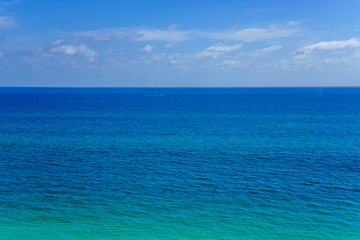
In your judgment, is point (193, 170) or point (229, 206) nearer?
point (229, 206)

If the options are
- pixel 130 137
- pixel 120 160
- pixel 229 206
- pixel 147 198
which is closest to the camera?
pixel 229 206

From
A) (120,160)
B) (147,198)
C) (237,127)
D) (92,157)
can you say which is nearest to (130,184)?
(147,198)

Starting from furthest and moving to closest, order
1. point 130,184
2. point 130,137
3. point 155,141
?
point 130,137, point 155,141, point 130,184

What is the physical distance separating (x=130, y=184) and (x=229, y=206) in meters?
11.9

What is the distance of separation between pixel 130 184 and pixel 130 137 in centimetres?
3004

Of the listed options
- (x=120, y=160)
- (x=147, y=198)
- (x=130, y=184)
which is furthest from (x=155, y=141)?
(x=147, y=198)

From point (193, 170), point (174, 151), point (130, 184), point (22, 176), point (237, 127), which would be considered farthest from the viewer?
point (237, 127)

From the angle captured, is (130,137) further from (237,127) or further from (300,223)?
(300,223)

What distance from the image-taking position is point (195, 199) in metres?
34.7

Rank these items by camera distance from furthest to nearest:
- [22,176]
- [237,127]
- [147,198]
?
[237,127] → [22,176] → [147,198]

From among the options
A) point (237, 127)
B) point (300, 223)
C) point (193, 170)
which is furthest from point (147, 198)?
point (237, 127)

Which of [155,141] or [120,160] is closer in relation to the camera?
[120,160]

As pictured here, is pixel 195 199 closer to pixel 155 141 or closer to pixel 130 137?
pixel 155 141

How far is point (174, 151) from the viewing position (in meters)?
55.8
